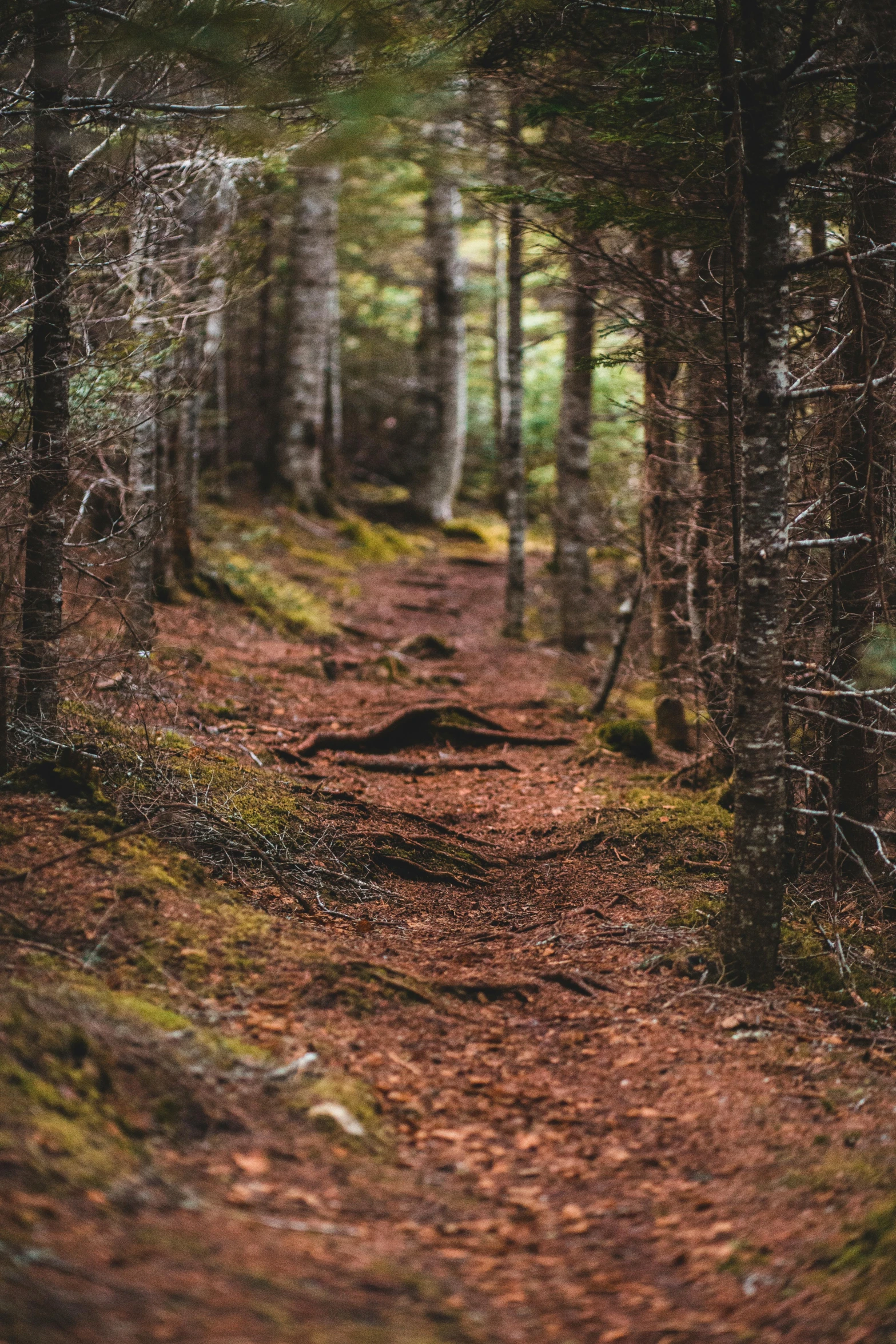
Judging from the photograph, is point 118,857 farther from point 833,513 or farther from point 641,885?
point 833,513

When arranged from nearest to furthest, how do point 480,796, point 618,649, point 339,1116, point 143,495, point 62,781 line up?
1. point 339,1116
2. point 62,781
3. point 480,796
4. point 143,495
5. point 618,649

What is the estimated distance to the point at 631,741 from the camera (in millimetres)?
9375

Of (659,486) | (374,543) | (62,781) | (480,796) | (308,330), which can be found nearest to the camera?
(62,781)

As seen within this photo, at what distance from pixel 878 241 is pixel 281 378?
A: 15102mm

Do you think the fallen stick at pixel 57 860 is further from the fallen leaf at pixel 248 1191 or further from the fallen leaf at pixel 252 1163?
the fallen leaf at pixel 248 1191

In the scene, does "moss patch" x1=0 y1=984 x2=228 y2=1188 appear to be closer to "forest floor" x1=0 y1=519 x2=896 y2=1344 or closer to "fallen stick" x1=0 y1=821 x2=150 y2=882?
"forest floor" x1=0 y1=519 x2=896 y2=1344

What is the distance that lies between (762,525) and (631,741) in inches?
192

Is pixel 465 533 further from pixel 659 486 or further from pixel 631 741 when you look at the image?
pixel 631 741

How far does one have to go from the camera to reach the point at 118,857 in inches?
203

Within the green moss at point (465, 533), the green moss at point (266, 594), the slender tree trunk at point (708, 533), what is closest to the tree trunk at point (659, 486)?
the slender tree trunk at point (708, 533)

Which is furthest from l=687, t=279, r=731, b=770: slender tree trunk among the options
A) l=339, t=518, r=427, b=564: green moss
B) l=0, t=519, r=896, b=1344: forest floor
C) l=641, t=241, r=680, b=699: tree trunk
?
l=339, t=518, r=427, b=564: green moss

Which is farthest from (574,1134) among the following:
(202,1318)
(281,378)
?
(281,378)

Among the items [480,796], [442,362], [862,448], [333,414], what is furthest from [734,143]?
[333,414]

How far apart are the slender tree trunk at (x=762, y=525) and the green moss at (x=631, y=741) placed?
434 centimetres
